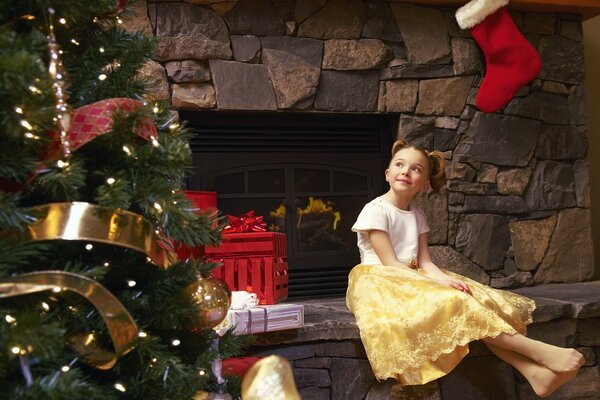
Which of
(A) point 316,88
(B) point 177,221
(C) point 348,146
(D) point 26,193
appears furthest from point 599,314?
(D) point 26,193

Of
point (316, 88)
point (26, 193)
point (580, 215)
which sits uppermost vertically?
point (316, 88)

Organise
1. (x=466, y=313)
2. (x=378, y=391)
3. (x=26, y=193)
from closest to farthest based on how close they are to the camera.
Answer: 1. (x=26, y=193)
2. (x=466, y=313)
3. (x=378, y=391)

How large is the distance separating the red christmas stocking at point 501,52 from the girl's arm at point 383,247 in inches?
37.8

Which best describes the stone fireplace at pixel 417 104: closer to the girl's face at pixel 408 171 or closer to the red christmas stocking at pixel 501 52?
the red christmas stocking at pixel 501 52

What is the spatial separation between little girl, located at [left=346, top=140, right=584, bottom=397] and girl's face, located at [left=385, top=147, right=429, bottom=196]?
0.11 meters

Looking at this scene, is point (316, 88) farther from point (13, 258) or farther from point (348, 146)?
point (13, 258)

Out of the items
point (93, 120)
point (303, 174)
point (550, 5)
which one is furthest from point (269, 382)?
point (550, 5)

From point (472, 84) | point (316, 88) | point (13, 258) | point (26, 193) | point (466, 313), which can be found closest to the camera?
point (13, 258)

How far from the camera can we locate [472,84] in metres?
2.98

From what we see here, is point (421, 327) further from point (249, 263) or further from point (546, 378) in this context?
point (249, 263)

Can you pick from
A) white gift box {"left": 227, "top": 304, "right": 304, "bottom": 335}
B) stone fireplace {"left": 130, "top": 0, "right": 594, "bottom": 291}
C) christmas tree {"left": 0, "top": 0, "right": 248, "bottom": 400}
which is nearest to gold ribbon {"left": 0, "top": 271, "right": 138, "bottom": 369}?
christmas tree {"left": 0, "top": 0, "right": 248, "bottom": 400}

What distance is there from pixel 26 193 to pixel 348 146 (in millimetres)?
1958

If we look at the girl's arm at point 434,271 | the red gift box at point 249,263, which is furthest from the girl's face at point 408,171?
the red gift box at point 249,263

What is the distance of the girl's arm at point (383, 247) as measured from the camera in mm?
2207
